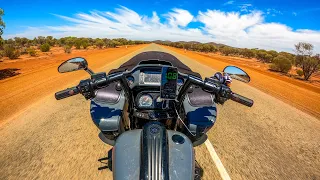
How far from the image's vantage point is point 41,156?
10.9 feet

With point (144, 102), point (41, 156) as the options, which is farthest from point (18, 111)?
point (144, 102)

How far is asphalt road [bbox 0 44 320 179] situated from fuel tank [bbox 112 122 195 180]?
172cm

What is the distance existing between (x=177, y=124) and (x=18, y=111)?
5.77 meters

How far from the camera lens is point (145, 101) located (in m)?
2.24

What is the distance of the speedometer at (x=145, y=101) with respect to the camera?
2215 millimetres

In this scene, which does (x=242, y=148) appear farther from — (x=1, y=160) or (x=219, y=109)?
(x=1, y=160)

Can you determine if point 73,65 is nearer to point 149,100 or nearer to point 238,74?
point 149,100

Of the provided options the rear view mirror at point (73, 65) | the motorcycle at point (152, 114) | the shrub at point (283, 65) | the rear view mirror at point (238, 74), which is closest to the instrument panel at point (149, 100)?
the motorcycle at point (152, 114)

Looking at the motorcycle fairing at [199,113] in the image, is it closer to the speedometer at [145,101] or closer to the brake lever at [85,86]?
the speedometer at [145,101]

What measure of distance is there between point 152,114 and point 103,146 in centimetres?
202

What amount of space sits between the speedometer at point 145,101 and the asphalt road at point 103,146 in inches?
56.8

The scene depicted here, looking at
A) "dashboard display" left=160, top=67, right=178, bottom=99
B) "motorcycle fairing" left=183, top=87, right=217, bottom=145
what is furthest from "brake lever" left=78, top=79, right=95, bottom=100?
"motorcycle fairing" left=183, top=87, right=217, bottom=145

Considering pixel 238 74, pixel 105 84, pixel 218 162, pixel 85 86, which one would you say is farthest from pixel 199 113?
pixel 85 86

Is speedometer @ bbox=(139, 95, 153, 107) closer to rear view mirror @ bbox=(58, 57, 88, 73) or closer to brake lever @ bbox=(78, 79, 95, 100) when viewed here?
brake lever @ bbox=(78, 79, 95, 100)
